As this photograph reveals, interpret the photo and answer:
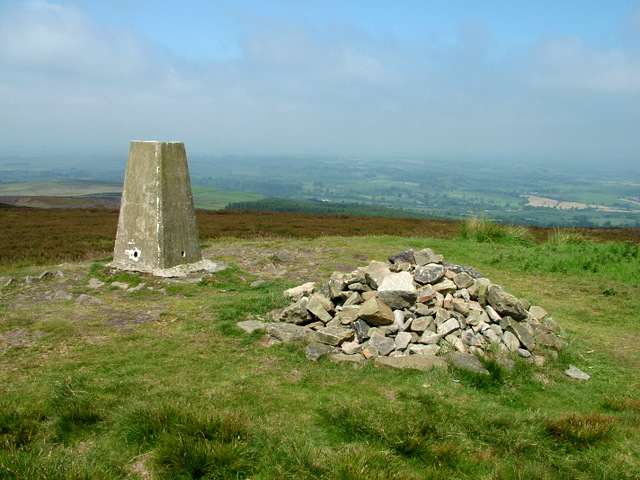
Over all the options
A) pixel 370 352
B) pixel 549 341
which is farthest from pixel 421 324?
pixel 549 341

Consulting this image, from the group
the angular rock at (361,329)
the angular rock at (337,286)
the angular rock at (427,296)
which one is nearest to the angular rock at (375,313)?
the angular rock at (361,329)

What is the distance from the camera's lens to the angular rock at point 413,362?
6316 millimetres

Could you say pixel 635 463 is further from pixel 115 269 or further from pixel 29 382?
pixel 115 269

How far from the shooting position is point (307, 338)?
7258mm

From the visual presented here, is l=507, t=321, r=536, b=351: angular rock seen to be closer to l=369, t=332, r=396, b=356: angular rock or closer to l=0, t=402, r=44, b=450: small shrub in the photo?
l=369, t=332, r=396, b=356: angular rock

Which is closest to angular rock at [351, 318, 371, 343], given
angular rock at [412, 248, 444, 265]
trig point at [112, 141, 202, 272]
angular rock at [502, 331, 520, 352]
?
angular rock at [502, 331, 520, 352]

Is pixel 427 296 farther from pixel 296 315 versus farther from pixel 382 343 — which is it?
pixel 296 315

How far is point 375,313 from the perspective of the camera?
718 centimetres

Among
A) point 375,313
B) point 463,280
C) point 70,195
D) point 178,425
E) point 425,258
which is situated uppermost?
point 425,258

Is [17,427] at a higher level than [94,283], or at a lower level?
higher

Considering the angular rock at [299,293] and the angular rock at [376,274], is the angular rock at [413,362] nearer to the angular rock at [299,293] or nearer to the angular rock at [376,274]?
the angular rock at [376,274]

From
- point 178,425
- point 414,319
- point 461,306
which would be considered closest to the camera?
point 178,425

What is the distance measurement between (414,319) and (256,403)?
10.9 ft

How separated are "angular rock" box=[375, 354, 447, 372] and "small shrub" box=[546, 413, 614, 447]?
1.70 metres
